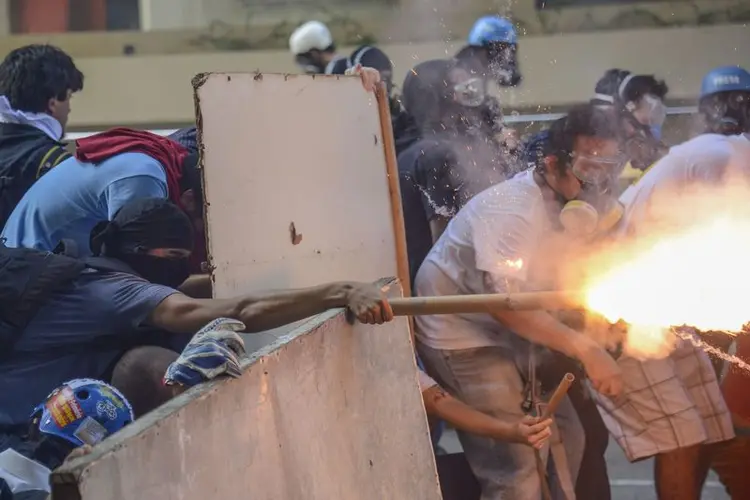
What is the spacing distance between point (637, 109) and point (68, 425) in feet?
12.5

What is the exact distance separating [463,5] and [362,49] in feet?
4.41

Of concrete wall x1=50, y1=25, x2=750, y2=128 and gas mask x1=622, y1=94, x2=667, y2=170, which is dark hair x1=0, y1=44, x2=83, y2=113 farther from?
gas mask x1=622, y1=94, x2=667, y2=170

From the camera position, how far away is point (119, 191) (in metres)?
4.41

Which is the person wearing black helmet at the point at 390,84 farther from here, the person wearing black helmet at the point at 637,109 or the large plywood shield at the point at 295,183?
the person wearing black helmet at the point at 637,109

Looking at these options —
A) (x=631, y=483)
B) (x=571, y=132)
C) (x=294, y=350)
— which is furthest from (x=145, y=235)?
(x=631, y=483)

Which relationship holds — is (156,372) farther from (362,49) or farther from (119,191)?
(362,49)

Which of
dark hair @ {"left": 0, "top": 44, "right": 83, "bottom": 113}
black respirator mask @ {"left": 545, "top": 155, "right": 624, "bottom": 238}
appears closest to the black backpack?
dark hair @ {"left": 0, "top": 44, "right": 83, "bottom": 113}

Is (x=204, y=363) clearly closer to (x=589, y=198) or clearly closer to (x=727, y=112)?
(x=589, y=198)

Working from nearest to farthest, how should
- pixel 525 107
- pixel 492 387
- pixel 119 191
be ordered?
pixel 119 191 < pixel 492 387 < pixel 525 107

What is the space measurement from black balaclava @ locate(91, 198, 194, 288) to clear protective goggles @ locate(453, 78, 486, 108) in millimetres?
1763

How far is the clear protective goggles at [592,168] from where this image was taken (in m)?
4.79

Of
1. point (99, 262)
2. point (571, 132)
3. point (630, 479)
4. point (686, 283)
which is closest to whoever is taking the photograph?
point (99, 262)

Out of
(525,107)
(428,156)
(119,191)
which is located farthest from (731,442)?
(119,191)

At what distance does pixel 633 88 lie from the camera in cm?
636
